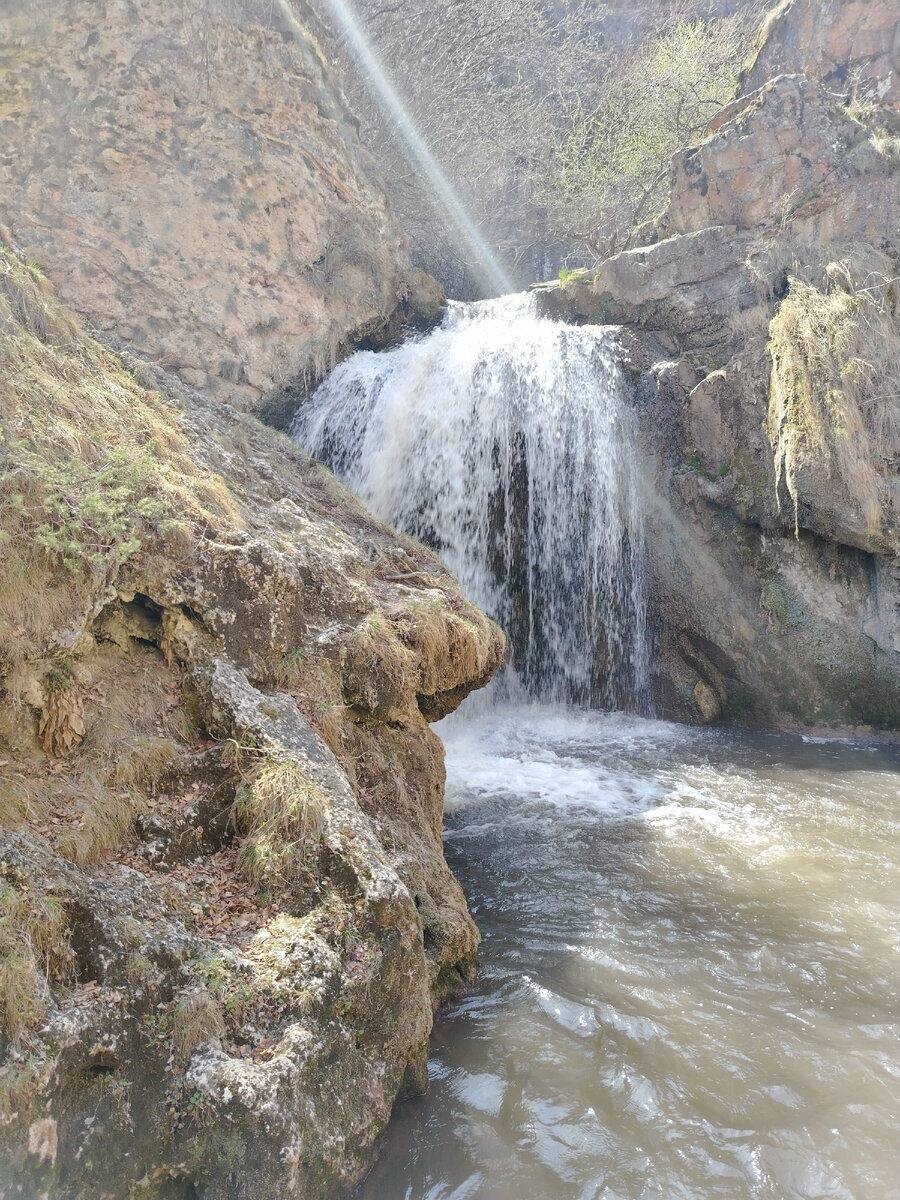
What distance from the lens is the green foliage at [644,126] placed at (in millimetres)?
17328

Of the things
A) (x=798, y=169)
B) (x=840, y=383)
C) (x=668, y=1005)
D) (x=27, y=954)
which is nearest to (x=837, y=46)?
(x=798, y=169)

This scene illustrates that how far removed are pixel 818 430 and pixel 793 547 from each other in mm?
1541

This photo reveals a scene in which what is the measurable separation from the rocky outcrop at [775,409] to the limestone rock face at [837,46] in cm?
Result: 327

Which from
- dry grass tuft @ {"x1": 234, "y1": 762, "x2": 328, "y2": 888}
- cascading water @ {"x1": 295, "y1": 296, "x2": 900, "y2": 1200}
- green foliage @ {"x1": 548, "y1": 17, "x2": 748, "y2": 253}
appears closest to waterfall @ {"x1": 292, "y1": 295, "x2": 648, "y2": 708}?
cascading water @ {"x1": 295, "y1": 296, "x2": 900, "y2": 1200}

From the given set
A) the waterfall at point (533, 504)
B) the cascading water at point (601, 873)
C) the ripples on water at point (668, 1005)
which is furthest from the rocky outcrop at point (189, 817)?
the waterfall at point (533, 504)

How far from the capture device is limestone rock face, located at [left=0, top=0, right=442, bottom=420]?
399 inches

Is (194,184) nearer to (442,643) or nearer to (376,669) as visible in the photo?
(442,643)

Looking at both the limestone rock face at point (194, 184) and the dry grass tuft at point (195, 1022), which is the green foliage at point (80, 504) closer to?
the dry grass tuft at point (195, 1022)

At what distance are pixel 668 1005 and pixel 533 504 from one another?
7.61m

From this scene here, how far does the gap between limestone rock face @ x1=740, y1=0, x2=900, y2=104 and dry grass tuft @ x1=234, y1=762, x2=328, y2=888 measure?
1553 cm

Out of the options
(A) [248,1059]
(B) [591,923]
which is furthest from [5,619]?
(B) [591,923]

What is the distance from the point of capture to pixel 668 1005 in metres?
4.04

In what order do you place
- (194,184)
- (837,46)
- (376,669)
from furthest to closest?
(837,46)
(194,184)
(376,669)

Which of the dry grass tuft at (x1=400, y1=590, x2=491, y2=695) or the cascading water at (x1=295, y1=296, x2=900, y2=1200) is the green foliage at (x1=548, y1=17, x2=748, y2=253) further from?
the dry grass tuft at (x1=400, y1=590, x2=491, y2=695)
